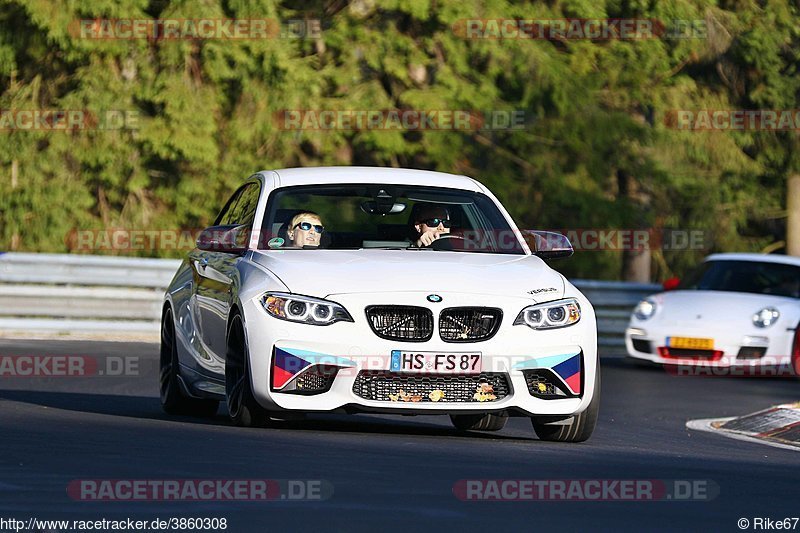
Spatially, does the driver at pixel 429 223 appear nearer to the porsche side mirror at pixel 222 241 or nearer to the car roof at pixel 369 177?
the car roof at pixel 369 177

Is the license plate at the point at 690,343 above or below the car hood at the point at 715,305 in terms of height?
below

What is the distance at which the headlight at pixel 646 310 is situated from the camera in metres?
21.2

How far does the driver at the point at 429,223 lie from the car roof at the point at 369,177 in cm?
20

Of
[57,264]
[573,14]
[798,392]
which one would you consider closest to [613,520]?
[798,392]

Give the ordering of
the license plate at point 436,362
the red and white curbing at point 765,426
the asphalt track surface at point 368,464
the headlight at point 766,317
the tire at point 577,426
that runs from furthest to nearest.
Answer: the headlight at point 766,317
the red and white curbing at point 765,426
the tire at point 577,426
the license plate at point 436,362
the asphalt track surface at point 368,464

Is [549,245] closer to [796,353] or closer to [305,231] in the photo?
[305,231]

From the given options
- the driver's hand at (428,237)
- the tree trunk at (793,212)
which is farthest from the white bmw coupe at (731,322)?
the tree trunk at (793,212)

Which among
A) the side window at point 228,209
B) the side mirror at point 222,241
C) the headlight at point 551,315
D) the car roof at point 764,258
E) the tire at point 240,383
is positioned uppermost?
the side mirror at point 222,241

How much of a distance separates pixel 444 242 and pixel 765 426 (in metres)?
2.98

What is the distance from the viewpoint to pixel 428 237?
38.5 ft

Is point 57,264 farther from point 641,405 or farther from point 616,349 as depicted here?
point 641,405

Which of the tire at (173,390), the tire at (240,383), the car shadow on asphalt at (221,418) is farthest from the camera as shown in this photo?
the tire at (173,390)

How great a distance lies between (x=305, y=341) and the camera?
10227mm

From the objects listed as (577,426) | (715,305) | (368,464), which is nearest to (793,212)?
(715,305)
